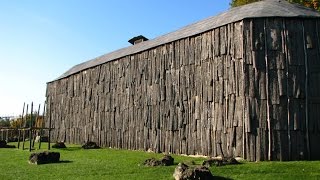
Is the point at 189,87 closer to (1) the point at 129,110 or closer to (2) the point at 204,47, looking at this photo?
(2) the point at 204,47

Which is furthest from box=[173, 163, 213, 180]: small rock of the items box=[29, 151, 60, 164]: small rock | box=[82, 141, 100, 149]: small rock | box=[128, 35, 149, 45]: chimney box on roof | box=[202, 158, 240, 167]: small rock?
box=[128, 35, 149, 45]: chimney box on roof

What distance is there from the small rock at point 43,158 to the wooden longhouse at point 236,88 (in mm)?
6101

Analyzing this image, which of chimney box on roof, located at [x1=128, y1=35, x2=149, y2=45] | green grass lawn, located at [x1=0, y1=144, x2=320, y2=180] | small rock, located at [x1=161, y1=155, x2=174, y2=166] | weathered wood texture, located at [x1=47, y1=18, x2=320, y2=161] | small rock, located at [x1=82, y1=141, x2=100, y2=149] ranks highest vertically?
chimney box on roof, located at [x1=128, y1=35, x2=149, y2=45]

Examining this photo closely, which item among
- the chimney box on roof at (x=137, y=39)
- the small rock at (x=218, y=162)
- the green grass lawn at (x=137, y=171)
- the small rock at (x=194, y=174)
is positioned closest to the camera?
the small rock at (x=194, y=174)

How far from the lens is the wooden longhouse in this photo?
16.4 meters

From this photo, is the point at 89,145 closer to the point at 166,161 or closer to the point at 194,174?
the point at 166,161

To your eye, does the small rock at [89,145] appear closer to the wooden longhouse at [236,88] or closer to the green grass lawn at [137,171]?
the wooden longhouse at [236,88]

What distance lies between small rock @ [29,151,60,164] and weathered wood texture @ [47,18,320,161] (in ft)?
20.0

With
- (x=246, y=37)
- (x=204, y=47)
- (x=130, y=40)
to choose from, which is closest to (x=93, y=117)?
(x=130, y=40)

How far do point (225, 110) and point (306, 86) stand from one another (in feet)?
11.9

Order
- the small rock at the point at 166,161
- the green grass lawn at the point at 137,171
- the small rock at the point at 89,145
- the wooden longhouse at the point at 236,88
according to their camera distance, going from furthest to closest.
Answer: the small rock at the point at 89,145
the wooden longhouse at the point at 236,88
the small rock at the point at 166,161
the green grass lawn at the point at 137,171

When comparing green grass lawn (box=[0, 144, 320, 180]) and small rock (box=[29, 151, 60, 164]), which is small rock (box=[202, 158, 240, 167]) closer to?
green grass lawn (box=[0, 144, 320, 180])

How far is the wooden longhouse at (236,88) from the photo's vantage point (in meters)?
16.4

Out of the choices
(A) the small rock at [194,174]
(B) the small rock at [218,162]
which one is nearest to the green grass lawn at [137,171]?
(B) the small rock at [218,162]
